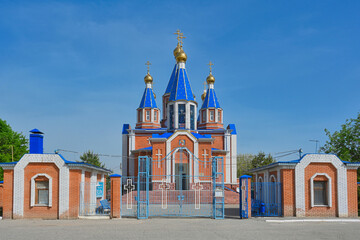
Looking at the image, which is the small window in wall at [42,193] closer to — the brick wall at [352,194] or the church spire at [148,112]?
the brick wall at [352,194]

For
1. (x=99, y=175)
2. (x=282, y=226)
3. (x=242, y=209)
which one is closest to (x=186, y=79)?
(x=99, y=175)

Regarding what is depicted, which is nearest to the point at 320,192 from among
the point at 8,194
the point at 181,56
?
the point at 8,194

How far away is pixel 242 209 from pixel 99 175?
8427 mm

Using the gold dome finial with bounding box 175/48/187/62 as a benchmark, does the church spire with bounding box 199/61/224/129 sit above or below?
below

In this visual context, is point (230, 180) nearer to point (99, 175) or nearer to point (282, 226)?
point (99, 175)

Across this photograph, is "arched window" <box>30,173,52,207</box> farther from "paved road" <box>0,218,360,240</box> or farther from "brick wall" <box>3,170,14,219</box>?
"paved road" <box>0,218,360,240</box>

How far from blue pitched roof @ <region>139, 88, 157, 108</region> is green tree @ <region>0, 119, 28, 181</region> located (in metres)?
12.8

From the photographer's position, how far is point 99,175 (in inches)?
829

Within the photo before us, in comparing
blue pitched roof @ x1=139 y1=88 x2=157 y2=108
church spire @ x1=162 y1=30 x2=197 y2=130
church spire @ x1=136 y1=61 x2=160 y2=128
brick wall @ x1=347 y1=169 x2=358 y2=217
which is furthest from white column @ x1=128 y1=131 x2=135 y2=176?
brick wall @ x1=347 y1=169 x2=358 y2=217

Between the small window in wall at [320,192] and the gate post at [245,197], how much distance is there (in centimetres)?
331

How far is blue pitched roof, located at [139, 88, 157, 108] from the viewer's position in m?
41.6

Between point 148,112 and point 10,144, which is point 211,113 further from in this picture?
point 10,144

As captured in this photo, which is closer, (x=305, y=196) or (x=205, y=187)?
(x=305, y=196)

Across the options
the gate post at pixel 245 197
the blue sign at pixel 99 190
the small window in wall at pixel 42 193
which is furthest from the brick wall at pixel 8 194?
the gate post at pixel 245 197
